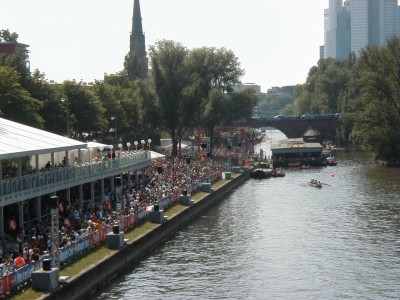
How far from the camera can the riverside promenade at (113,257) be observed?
33875 mm

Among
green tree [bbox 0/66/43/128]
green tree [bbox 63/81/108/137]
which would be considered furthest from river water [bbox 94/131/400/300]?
green tree [bbox 63/81/108/137]

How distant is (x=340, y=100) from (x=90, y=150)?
120 m

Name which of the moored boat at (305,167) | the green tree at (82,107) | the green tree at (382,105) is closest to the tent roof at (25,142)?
the green tree at (82,107)

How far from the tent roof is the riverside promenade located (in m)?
6.26

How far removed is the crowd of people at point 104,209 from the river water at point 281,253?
3.37 metres

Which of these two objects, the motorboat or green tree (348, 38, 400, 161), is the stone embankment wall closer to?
the motorboat

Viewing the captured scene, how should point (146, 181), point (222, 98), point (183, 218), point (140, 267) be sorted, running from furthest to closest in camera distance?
point (222, 98) < point (146, 181) < point (183, 218) < point (140, 267)

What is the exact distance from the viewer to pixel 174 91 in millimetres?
108750

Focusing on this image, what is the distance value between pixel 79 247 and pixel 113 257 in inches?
85.4

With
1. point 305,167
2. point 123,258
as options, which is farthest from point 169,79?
point 123,258

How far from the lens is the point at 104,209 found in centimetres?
5044

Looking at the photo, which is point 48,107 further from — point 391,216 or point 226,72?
point 391,216

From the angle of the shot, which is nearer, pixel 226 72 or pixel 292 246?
pixel 292 246

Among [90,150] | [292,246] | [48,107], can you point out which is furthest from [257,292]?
[48,107]
